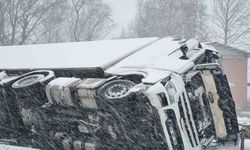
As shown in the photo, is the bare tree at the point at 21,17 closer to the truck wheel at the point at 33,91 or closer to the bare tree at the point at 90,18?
the bare tree at the point at 90,18

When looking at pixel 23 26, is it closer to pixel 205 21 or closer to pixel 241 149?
pixel 205 21

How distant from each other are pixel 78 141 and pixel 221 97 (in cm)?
197

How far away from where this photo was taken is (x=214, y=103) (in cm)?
565

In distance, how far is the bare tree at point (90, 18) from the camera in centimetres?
4644

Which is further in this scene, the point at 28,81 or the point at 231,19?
the point at 231,19

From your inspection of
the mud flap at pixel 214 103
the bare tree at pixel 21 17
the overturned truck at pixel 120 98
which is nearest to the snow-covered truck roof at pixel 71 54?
the overturned truck at pixel 120 98

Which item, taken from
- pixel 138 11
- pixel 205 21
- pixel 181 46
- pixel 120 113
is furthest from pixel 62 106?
pixel 138 11

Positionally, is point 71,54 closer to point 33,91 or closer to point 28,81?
point 28,81

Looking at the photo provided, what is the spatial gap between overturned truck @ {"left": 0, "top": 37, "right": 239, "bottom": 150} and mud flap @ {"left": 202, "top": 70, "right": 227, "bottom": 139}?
1cm

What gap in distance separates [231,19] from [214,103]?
39440 millimetres

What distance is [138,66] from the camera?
520cm

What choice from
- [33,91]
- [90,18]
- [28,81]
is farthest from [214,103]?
[90,18]

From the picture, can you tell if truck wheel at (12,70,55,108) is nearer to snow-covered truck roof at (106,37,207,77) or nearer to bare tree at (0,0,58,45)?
snow-covered truck roof at (106,37,207,77)

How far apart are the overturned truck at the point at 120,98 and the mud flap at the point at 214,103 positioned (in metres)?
0.01
